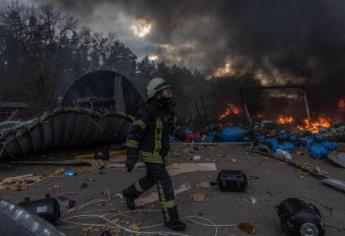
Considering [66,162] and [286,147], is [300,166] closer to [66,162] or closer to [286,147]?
[286,147]

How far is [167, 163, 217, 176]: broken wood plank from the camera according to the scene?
6703 millimetres

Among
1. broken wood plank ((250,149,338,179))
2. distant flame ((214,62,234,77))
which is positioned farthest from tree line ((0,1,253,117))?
broken wood plank ((250,149,338,179))

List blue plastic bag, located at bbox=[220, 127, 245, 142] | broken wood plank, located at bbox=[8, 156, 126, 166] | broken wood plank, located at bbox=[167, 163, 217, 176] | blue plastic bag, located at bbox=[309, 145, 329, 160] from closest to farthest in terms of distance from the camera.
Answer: broken wood plank, located at bbox=[167, 163, 217, 176] < broken wood plank, located at bbox=[8, 156, 126, 166] < blue plastic bag, located at bbox=[309, 145, 329, 160] < blue plastic bag, located at bbox=[220, 127, 245, 142]

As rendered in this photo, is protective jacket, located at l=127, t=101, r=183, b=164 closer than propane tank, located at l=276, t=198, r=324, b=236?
No

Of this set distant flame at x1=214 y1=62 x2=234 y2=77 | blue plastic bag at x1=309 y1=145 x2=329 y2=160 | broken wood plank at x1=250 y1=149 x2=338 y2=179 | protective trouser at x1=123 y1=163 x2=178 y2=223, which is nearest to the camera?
protective trouser at x1=123 y1=163 x2=178 y2=223

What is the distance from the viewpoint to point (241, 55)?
1695 cm

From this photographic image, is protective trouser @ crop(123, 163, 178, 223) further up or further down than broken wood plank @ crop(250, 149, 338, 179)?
further up

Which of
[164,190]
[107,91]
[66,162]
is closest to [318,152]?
[164,190]

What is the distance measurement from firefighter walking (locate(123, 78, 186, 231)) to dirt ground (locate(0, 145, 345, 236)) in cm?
29

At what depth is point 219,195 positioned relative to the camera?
4988 millimetres

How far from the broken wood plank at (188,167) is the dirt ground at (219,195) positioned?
256 mm

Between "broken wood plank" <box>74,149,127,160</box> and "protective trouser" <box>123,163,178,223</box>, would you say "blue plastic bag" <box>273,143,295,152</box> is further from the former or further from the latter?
"protective trouser" <box>123,163,178,223</box>

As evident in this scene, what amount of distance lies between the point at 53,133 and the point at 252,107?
9556 millimetres

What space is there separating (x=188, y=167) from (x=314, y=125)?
6928mm
